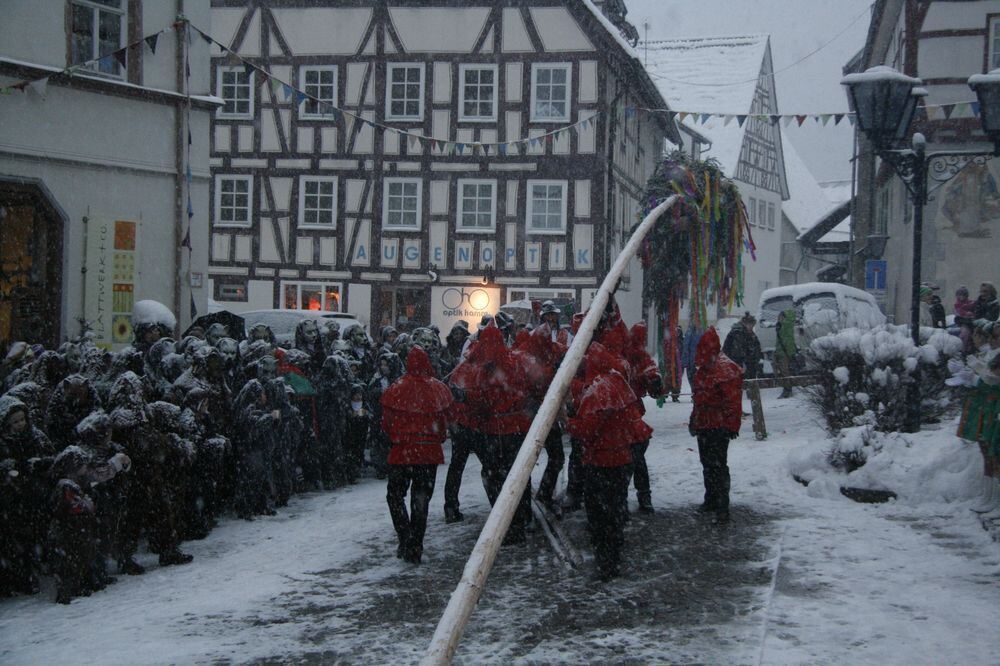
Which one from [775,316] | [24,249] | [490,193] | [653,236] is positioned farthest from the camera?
[490,193]

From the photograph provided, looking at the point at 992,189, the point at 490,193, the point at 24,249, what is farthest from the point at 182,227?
the point at 992,189

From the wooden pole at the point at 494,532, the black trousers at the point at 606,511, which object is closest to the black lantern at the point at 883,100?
the black trousers at the point at 606,511

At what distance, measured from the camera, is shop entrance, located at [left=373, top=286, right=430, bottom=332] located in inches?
1121

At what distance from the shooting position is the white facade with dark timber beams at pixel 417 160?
27531 millimetres

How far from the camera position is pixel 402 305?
28.7 m

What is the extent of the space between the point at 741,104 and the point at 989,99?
121 feet

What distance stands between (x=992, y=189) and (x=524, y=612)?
18.7 meters

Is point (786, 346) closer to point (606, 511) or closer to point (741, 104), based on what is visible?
point (606, 511)

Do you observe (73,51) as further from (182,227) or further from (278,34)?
(278,34)

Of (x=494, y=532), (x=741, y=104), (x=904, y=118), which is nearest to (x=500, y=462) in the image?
(x=494, y=532)

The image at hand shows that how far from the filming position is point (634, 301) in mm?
31406

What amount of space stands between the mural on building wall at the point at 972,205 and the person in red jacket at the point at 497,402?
16220 mm

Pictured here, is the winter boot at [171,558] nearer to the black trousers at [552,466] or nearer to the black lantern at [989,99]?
the black trousers at [552,466]

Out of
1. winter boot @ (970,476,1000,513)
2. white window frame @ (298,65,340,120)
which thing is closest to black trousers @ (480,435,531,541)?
winter boot @ (970,476,1000,513)
